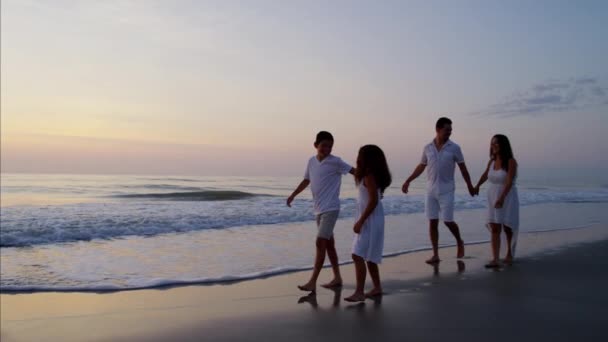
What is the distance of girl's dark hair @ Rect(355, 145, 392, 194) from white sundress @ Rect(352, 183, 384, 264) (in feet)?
0.51

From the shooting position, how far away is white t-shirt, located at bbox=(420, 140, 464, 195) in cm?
700

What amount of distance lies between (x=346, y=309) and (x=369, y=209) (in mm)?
978

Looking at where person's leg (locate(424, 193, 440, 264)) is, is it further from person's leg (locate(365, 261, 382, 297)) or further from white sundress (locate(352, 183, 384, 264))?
white sundress (locate(352, 183, 384, 264))

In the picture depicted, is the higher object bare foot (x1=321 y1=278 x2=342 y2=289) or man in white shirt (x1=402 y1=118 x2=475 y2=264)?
man in white shirt (x1=402 y1=118 x2=475 y2=264)

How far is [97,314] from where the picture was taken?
4855mm

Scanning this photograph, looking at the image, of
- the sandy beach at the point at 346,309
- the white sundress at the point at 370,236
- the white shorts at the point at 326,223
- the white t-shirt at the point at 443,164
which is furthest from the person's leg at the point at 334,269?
the white t-shirt at the point at 443,164

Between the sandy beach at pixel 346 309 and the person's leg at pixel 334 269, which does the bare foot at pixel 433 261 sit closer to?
the sandy beach at pixel 346 309

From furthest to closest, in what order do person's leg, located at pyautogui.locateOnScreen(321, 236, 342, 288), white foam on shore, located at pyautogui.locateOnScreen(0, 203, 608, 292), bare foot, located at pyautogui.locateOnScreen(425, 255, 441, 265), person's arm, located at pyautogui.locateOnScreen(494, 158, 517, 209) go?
bare foot, located at pyautogui.locateOnScreen(425, 255, 441, 265)
person's arm, located at pyautogui.locateOnScreen(494, 158, 517, 209)
white foam on shore, located at pyautogui.locateOnScreen(0, 203, 608, 292)
person's leg, located at pyautogui.locateOnScreen(321, 236, 342, 288)

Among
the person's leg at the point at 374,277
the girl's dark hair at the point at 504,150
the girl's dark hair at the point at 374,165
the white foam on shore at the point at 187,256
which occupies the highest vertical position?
the girl's dark hair at the point at 504,150

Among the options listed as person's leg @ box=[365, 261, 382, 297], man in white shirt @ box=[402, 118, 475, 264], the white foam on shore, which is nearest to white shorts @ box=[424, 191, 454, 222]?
man in white shirt @ box=[402, 118, 475, 264]

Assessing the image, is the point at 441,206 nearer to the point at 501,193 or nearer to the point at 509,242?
the point at 501,193

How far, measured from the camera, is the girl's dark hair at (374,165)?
484 centimetres

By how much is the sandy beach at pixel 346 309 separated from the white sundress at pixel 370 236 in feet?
1.60

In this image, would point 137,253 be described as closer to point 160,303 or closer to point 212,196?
point 160,303
